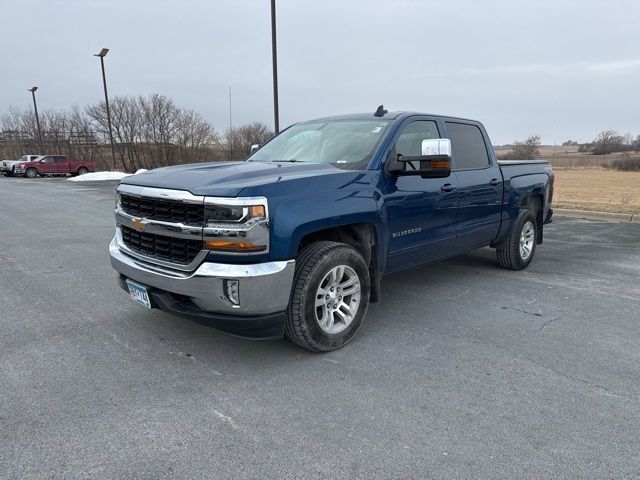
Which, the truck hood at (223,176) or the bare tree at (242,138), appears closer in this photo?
the truck hood at (223,176)

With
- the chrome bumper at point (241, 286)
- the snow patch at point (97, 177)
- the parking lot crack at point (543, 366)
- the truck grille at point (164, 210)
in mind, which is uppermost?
the truck grille at point (164, 210)

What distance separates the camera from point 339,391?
3.11m

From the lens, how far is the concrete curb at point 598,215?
10.7m

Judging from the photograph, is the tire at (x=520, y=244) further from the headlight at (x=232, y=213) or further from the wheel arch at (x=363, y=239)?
the headlight at (x=232, y=213)

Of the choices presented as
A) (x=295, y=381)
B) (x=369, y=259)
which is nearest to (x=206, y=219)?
(x=295, y=381)

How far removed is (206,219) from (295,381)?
1243mm

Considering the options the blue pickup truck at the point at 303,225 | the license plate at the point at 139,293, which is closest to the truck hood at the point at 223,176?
the blue pickup truck at the point at 303,225

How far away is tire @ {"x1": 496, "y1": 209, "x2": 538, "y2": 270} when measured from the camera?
606cm

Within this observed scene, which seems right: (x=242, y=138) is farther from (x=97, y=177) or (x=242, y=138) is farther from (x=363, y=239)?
(x=363, y=239)

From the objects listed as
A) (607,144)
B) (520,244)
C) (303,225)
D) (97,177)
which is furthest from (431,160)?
(607,144)

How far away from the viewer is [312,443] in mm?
2566

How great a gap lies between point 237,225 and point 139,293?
1120 mm

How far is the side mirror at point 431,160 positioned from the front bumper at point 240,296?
1.48 meters

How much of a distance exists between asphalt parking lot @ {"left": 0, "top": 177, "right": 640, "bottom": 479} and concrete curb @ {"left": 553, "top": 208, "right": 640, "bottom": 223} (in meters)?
6.53
